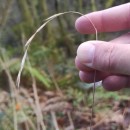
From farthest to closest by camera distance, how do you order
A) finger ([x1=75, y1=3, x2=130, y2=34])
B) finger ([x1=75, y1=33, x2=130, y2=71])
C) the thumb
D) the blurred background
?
the blurred background
finger ([x1=75, y1=3, x2=130, y2=34])
finger ([x1=75, y1=33, x2=130, y2=71])
the thumb

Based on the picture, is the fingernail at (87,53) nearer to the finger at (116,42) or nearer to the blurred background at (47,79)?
the finger at (116,42)

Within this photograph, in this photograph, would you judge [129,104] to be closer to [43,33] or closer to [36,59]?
[36,59]

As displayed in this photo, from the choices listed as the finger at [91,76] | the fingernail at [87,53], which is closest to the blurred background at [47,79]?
the finger at [91,76]

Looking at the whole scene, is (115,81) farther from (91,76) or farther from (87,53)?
(87,53)

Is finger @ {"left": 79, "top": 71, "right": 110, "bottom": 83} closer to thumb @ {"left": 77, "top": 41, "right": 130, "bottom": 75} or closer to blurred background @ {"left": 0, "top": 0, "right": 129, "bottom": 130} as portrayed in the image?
thumb @ {"left": 77, "top": 41, "right": 130, "bottom": 75}

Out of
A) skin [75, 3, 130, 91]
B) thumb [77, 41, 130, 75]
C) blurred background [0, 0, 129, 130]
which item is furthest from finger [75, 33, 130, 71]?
blurred background [0, 0, 129, 130]

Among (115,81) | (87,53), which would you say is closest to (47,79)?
(115,81)
